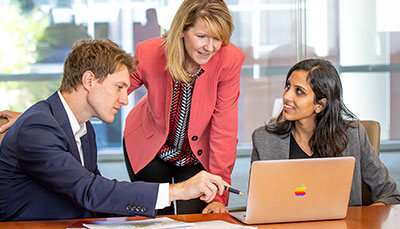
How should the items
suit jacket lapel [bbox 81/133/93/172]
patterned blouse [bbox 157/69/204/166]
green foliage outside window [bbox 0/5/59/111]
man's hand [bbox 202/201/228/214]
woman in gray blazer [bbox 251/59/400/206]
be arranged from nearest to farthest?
1. suit jacket lapel [bbox 81/133/93/172]
2. man's hand [bbox 202/201/228/214]
3. woman in gray blazer [bbox 251/59/400/206]
4. patterned blouse [bbox 157/69/204/166]
5. green foliage outside window [bbox 0/5/59/111]

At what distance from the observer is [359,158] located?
2.39 m

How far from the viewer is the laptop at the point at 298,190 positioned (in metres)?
1.75

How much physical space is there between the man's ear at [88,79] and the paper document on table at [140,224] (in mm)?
488

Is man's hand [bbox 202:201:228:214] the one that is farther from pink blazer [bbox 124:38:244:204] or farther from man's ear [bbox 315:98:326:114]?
man's ear [bbox 315:98:326:114]

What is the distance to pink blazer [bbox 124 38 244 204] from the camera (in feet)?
8.19

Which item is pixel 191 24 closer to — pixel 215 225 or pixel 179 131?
pixel 179 131

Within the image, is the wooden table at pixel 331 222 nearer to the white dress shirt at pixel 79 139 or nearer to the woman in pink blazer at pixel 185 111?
the white dress shirt at pixel 79 139

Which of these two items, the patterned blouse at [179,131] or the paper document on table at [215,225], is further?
the patterned blouse at [179,131]

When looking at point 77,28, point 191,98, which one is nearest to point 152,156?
point 191,98

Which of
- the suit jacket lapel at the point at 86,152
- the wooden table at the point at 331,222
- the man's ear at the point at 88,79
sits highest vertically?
the man's ear at the point at 88,79

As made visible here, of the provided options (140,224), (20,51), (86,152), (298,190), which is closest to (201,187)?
(140,224)

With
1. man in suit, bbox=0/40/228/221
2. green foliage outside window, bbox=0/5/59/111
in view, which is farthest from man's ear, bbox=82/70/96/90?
green foliage outside window, bbox=0/5/59/111

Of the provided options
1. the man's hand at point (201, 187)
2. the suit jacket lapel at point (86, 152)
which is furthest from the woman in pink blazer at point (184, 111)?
the man's hand at point (201, 187)

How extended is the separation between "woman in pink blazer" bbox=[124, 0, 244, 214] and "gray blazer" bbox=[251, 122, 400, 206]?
0.15 meters
